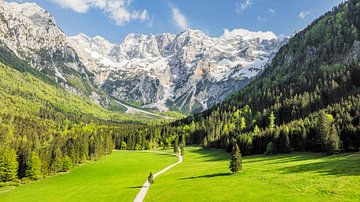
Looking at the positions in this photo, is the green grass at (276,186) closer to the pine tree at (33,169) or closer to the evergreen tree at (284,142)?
the evergreen tree at (284,142)

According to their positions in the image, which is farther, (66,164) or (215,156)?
(215,156)

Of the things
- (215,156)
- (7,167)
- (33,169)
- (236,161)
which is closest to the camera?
(236,161)

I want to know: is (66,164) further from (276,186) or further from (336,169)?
(336,169)

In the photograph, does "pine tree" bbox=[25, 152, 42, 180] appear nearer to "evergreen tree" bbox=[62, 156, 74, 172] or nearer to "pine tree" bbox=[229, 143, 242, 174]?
"evergreen tree" bbox=[62, 156, 74, 172]

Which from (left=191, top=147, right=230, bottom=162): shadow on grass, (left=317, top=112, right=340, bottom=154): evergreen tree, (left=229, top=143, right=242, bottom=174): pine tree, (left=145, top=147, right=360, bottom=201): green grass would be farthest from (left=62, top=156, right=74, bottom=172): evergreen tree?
(left=317, top=112, right=340, bottom=154): evergreen tree

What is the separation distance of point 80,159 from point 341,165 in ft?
403

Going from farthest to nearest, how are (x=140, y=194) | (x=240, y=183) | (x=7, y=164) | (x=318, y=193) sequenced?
1. (x=7, y=164)
2. (x=140, y=194)
3. (x=240, y=183)
4. (x=318, y=193)

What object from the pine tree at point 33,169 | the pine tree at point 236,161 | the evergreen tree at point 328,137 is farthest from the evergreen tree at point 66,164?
the evergreen tree at point 328,137

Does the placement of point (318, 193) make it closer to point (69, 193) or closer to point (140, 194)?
point (140, 194)

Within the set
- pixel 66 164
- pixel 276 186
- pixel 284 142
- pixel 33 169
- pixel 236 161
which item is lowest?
pixel 276 186

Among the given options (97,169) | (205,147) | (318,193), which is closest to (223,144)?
(205,147)

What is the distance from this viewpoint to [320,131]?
334ft

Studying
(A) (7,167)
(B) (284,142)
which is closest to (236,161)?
(B) (284,142)

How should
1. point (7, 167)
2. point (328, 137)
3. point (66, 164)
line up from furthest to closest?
point (66, 164)
point (7, 167)
point (328, 137)
